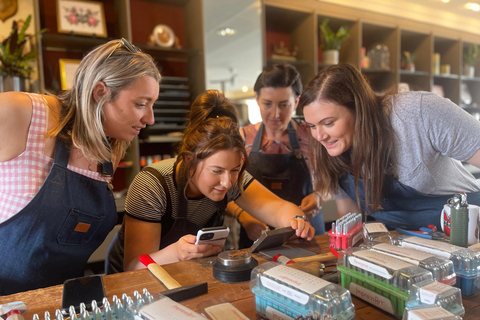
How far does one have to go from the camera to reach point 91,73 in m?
1.18

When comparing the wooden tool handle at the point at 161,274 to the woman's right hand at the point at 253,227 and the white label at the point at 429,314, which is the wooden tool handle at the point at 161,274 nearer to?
the white label at the point at 429,314

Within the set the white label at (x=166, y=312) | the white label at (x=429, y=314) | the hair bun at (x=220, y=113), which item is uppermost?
the hair bun at (x=220, y=113)

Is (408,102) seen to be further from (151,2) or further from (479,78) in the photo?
(479,78)

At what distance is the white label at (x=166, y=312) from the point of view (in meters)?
0.65

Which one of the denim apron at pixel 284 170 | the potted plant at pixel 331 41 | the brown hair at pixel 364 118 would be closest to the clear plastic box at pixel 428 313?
the brown hair at pixel 364 118

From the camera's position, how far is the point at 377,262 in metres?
0.80

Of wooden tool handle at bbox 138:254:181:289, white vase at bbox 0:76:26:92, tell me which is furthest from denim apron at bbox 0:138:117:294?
white vase at bbox 0:76:26:92

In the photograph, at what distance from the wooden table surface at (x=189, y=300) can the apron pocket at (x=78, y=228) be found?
0.23 meters

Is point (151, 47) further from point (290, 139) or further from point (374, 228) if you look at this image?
point (374, 228)

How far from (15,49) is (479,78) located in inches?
235

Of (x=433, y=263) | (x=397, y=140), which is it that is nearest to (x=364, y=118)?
(x=397, y=140)

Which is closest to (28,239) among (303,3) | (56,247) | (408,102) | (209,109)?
(56,247)

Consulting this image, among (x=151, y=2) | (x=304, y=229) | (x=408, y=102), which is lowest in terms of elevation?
(x=304, y=229)

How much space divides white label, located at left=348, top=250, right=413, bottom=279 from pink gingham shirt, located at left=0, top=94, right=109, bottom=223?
0.95m
